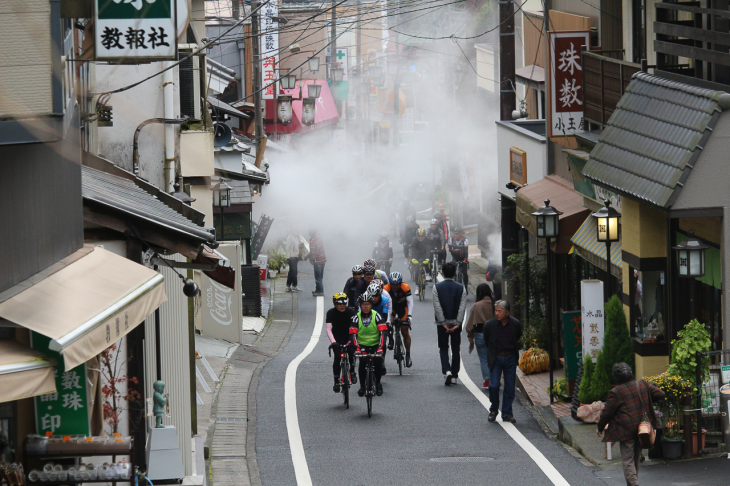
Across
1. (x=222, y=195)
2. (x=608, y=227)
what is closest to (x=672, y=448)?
(x=608, y=227)

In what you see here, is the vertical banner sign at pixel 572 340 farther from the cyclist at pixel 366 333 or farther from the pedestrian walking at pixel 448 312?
the cyclist at pixel 366 333

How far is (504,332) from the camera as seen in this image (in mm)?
13422

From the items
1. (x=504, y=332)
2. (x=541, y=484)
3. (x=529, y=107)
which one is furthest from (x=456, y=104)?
→ (x=541, y=484)

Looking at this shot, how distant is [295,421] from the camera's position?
44.8 feet

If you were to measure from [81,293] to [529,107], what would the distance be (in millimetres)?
21100

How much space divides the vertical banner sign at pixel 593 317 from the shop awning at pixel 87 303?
7.49 meters

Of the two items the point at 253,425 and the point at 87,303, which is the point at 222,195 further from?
the point at 87,303

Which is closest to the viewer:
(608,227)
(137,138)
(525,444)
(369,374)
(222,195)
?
(525,444)

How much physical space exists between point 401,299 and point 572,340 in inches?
141

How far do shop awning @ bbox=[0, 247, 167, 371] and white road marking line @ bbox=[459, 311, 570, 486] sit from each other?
5.03 m

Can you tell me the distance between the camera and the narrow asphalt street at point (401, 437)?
10.9m

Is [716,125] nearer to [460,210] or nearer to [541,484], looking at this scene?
[541,484]

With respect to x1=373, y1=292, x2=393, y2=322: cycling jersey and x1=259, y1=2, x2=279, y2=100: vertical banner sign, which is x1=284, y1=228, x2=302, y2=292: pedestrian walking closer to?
x1=259, y1=2, x2=279, y2=100: vertical banner sign

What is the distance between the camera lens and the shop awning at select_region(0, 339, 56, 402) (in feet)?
18.1
